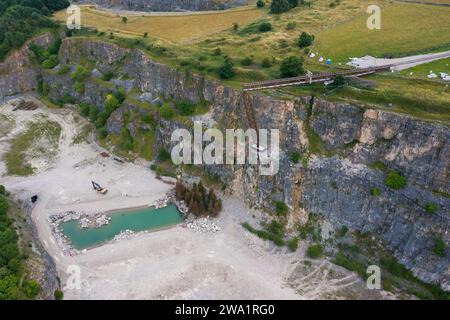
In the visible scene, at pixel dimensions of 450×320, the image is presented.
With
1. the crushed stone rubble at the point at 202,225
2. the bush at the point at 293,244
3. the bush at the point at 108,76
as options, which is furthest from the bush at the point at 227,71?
the bush at the point at 108,76

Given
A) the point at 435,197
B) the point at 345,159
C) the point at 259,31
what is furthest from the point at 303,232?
the point at 259,31

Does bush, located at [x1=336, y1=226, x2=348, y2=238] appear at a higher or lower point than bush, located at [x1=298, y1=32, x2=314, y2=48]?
lower

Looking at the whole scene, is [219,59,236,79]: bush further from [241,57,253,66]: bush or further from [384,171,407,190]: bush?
[384,171,407,190]: bush

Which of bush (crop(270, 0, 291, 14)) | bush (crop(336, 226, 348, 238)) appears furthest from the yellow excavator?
bush (crop(270, 0, 291, 14))

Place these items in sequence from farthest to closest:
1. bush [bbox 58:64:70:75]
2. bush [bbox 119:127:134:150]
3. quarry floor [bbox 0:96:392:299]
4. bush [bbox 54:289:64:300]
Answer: bush [bbox 58:64:70:75] < bush [bbox 119:127:134:150] < quarry floor [bbox 0:96:392:299] < bush [bbox 54:289:64:300]

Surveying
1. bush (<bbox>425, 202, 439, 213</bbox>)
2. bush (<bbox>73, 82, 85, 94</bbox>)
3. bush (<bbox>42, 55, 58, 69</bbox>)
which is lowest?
bush (<bbox>425, 202, 439, 213</bbox>)

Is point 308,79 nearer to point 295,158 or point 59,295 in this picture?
point 295,158
